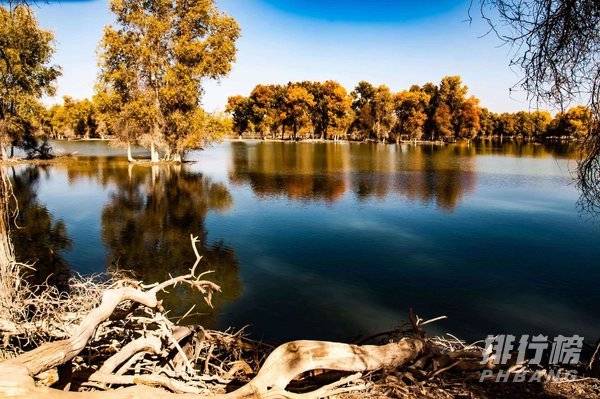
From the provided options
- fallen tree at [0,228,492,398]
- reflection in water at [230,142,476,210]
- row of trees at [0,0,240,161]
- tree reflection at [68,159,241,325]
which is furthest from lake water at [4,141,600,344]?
row of trees at [0,0,240,161]

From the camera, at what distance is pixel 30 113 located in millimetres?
49719

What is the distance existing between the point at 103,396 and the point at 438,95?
139156mm

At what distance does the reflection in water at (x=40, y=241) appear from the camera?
1645 cm

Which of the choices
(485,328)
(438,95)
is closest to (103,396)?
(485,328)

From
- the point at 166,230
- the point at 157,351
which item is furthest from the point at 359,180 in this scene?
the point at 157,351

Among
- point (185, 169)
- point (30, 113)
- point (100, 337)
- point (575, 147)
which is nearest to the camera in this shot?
point (100, 337)

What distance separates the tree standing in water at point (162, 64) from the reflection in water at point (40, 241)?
69.2ft

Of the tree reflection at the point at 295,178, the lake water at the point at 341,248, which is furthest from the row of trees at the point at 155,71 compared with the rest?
the lake water at the point at 341,248

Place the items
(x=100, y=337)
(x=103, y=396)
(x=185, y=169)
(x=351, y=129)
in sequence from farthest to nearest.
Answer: (x=351, y=129)
(x=185, y=169)
(x=100, y=337)
(x=103, y=396)

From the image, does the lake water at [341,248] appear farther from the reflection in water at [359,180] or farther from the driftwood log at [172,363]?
the driftwood log at [172,363]

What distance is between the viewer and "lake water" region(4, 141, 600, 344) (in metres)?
13.6

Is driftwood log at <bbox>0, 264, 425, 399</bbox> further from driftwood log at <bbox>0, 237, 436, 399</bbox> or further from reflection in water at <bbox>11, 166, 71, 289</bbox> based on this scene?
reflection in water at <bbox>11, 166, 71, 289</bbox>

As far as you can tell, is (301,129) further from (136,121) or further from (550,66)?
(550,66)

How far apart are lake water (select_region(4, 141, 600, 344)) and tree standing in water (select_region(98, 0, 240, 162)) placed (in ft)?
45.5
